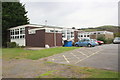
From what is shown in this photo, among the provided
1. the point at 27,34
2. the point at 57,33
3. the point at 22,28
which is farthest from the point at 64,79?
the point at 22,28

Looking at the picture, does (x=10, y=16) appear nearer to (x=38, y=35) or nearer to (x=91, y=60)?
(x=38, y=35)

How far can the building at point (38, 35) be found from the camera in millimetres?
19531

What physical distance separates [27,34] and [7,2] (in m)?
9.56

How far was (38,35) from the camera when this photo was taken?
66.2ft

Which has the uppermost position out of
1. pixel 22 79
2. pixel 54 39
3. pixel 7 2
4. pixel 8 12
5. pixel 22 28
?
pixel 7 2

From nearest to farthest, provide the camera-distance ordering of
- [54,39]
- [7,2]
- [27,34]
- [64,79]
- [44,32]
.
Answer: [64,79]
[44,32]
[54,39]
[27,34]
[7,2]

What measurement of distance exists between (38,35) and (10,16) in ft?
28.5

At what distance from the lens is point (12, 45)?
68.9ft

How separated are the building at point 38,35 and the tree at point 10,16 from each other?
1576 mm

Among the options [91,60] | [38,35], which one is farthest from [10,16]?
[91,60]

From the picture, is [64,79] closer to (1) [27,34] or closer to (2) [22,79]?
(2) [22,79]

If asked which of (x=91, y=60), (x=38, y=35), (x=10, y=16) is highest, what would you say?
(x=10, y=16)

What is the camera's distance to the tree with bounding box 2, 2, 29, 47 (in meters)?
23.8

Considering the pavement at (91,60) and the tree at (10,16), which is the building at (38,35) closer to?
the tree at (10,16)
